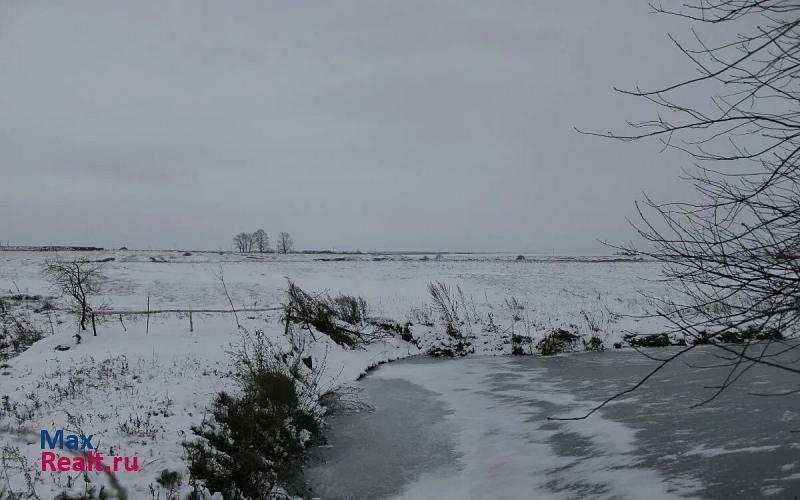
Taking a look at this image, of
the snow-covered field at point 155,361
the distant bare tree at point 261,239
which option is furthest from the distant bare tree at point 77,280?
the distant bare tree at point 261,239

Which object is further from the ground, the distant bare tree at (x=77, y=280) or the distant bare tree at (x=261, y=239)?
the distant bare tree at (x=261, y=239)

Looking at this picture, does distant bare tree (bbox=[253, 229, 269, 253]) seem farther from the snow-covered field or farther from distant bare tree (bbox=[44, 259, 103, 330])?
distant bare tree (bbox=[44, 259, 103, 330])

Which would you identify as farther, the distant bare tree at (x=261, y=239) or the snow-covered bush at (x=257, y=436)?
the distant bare tree at (x=261, y=239)

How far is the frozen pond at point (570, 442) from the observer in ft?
18.9

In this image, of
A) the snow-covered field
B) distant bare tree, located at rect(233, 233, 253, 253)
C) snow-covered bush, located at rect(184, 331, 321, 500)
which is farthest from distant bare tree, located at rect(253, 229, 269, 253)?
snow-covered bush, located at rect(184, 331, 321, 500)

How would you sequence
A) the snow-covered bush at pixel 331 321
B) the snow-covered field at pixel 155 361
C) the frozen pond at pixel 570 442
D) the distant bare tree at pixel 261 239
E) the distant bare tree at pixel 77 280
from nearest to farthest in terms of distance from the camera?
the snow-covered field at pixel 155 361 < the frozen pond at pixel 570 442 < the distant bare tree at pixel 77 280 < the snow-covered bush at pixel 331 321 < the distant bare tree at pixel 261 239

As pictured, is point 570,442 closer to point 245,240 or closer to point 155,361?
point 155,361

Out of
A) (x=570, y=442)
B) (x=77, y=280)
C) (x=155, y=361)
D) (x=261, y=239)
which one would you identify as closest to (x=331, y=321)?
(x=155, y=361)

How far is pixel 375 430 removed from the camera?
847 centimetres

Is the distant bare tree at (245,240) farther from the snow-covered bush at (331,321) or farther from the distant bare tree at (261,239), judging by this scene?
the snow-covered bush at (331,321)

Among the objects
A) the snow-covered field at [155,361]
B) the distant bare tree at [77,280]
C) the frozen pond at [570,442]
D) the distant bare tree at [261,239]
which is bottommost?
the frozen pond at [570,442]

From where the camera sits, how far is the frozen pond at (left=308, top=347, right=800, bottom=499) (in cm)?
577

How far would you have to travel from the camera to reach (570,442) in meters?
7.28

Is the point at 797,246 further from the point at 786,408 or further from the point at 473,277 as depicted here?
the point at 473,277
